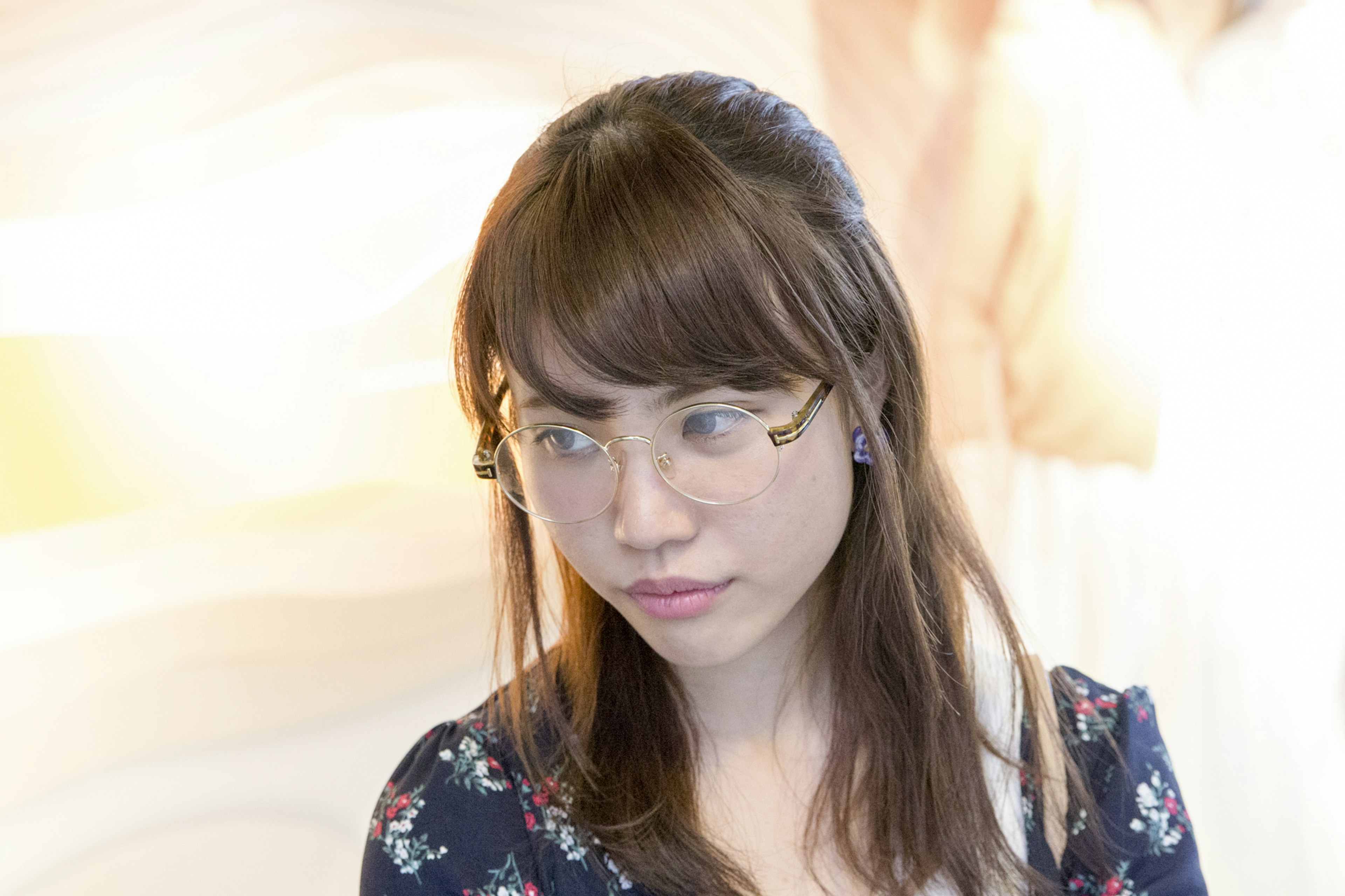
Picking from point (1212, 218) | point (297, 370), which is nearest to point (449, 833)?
point (297, 370)

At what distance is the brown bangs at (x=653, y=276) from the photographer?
89 cm

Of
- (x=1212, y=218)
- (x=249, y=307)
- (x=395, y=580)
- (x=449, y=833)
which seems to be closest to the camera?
(x=449, y=833)

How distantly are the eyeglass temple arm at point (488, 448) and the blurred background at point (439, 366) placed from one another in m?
0.72

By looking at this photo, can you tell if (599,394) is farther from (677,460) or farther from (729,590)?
(729,590)

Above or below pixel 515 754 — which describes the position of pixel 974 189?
above

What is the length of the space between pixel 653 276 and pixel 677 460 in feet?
0.53

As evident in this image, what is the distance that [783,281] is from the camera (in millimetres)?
931

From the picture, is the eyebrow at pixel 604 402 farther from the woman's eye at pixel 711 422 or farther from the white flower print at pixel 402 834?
the white flower print at pixel 402 834

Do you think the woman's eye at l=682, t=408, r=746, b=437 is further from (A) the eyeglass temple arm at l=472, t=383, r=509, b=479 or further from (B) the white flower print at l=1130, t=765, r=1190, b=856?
(B) the white flower print at l=1130, t=765, r=1190, b=856

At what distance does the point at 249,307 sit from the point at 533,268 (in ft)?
2.98

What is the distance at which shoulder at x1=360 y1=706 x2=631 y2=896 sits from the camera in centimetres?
105

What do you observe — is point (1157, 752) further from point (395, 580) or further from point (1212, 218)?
point (1212, 218)

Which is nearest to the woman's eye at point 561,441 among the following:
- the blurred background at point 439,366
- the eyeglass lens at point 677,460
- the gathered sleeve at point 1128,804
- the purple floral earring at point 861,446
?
the eyeglass lens at point 677,460

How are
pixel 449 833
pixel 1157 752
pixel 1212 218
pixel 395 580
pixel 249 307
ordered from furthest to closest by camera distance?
pixel 1212 218 → pixel 395 580 → pixel 249 307 → pixel 1157 752 → pixel 449 833
